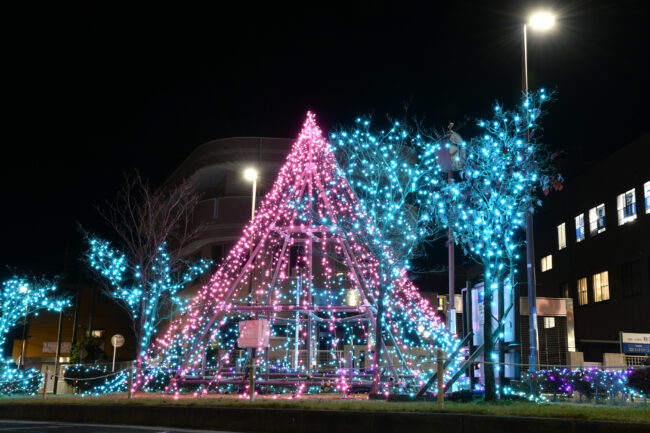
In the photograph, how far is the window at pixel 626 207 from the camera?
31.5m

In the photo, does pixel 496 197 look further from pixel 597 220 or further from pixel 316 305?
pixel 597 220

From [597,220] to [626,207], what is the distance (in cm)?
350

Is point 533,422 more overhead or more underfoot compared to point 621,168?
more underfoot

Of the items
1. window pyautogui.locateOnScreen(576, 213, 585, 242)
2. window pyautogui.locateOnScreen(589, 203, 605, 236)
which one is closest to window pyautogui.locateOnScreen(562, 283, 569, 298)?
window pyautogui.locateOnScreen(576, 213, 585, 242)

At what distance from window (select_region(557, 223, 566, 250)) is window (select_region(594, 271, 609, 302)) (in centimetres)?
474

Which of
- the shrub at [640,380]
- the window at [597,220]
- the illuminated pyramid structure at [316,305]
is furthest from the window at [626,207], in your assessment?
the shrub at [640,380]

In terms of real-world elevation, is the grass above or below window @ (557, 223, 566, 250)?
below

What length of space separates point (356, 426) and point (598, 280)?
28.5m

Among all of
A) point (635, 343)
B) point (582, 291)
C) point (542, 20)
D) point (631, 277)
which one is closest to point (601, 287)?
point (582, 291)

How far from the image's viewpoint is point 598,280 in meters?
35.7

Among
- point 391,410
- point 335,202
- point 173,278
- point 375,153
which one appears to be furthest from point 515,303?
point 173,278

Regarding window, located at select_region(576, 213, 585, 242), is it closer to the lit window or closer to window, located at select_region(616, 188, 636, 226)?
window, located at select_region(616, 188, 636, 226)

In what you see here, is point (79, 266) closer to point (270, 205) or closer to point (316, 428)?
point (270, 205)

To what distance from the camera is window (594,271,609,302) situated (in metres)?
34.6
